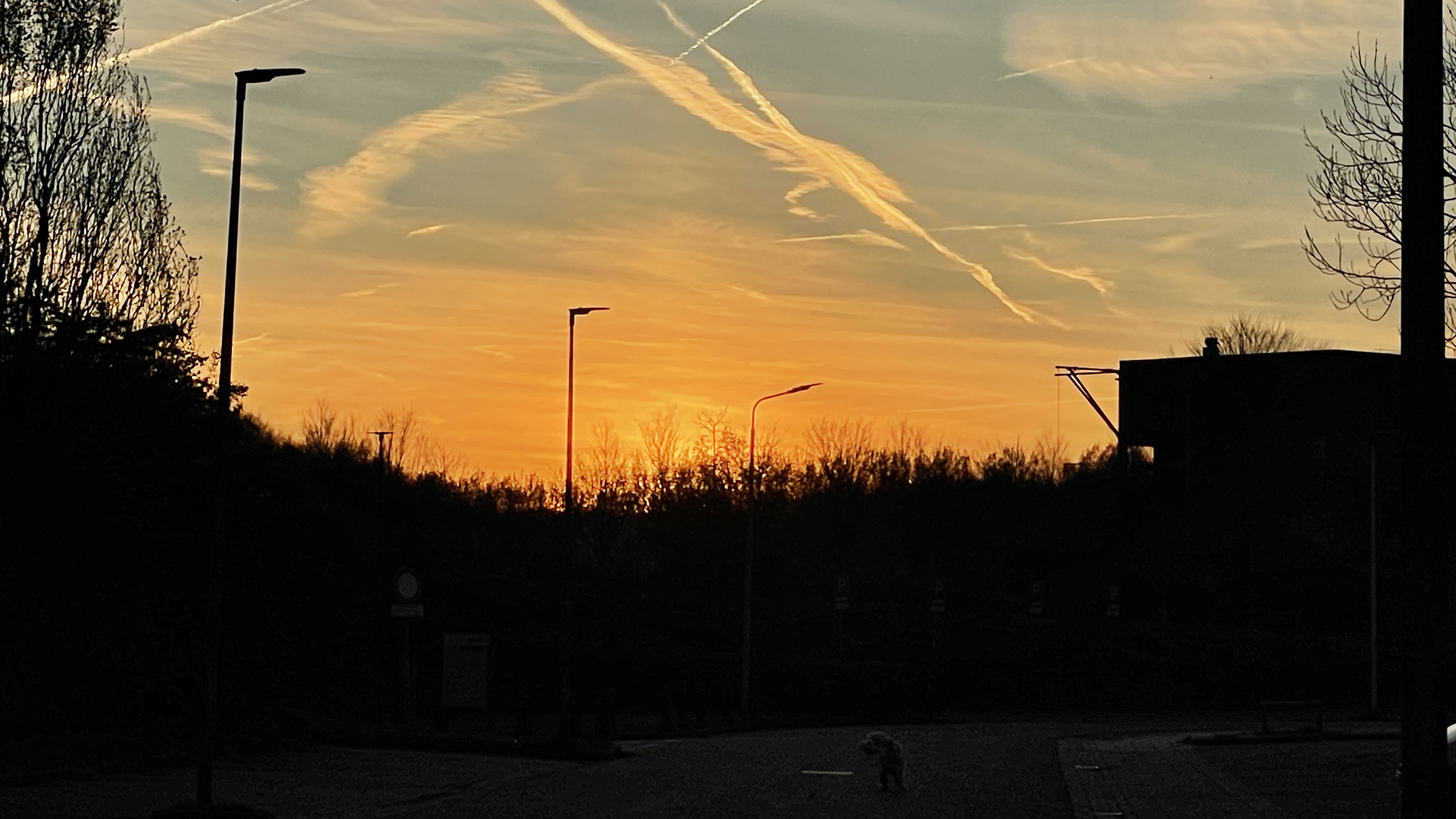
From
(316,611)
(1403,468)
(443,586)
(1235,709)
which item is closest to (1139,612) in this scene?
(1235,709)

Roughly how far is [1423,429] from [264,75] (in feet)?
51.2

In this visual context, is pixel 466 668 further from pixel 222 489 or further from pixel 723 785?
pixel 222 489

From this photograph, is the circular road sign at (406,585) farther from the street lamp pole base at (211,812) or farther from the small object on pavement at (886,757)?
the street lamp pole base at (211,812)

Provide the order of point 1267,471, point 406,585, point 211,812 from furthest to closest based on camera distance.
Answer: point 1267,471, point 406,585, point 211,812

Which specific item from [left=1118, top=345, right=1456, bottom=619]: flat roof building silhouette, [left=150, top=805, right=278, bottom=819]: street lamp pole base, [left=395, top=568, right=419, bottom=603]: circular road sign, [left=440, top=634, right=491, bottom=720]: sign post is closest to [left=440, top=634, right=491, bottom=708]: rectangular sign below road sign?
[left=440, top=634, right=491, bottom=720]: sign post

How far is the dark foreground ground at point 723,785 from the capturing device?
2055cm

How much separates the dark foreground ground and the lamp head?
27.0ft

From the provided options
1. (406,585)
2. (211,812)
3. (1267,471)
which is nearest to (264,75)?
(211,812)

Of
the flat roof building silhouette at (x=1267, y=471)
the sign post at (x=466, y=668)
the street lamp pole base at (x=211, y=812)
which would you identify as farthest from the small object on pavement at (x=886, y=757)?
the flat roof building silhouette at (x=1267, y=471)

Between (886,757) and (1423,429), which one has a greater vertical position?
(1423,429)

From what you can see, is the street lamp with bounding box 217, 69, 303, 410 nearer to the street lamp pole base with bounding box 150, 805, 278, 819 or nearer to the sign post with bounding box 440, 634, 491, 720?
the street lamp pole base with bounding box 150, 805, 278, 819

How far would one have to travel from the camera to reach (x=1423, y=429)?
816cm

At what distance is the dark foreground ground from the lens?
2055 centimetres

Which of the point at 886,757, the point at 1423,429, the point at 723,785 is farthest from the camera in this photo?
the point at 723,785
